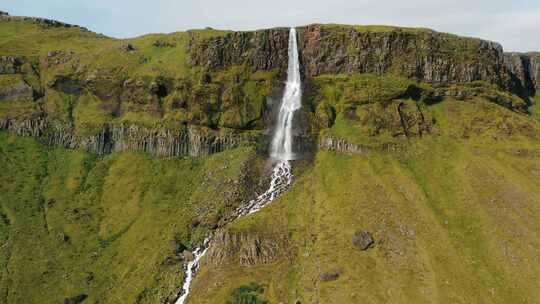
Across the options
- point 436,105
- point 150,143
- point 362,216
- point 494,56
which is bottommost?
point 362,216

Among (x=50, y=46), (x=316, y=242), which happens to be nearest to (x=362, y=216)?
(x=316, y=242)

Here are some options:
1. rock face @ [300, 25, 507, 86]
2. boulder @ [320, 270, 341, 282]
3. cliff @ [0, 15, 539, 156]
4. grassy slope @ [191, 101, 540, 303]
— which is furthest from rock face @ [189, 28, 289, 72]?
boulder @ [320, 270, 341, 282]

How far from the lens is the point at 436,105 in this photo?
137 m

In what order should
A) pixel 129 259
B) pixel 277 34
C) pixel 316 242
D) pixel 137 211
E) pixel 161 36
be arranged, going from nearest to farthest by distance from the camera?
pixel 316 242, pixel 129 259, pixel 137 211, pixel 277 34, pixel 161 36

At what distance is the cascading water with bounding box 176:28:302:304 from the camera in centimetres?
11231

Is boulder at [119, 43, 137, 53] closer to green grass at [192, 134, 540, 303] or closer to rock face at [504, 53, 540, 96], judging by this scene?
green grass at [192, 134, 540, 303]

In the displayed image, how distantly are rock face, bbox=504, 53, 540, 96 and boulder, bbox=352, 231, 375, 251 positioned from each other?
255 feet

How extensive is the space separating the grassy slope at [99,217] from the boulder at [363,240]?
2934cm

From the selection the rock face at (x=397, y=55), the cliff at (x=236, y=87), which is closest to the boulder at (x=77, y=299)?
the cliff at (x=236, y=87)

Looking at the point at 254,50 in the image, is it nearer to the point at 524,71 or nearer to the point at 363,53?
the point at 363,53

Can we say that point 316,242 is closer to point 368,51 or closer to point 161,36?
point 368,51

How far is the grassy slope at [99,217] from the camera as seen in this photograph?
109188 millimetres

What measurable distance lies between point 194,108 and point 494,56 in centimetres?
7384

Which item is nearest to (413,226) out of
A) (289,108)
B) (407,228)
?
(407,228)
